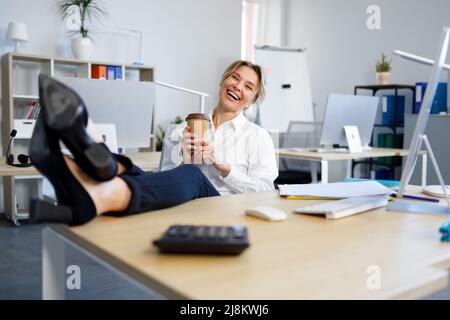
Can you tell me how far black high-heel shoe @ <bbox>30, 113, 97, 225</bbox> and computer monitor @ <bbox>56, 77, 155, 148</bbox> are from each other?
1.26 meters

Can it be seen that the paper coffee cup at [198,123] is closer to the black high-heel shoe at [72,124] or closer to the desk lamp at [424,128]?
the black high-heel shoe at [72,124]

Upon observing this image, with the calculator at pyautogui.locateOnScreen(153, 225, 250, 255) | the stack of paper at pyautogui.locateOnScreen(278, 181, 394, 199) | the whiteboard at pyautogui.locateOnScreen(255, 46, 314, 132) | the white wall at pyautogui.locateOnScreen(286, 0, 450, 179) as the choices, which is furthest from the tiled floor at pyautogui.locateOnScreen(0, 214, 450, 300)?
the white wall at pyautogui.locateOnScreen(286, 0, 450, 179)

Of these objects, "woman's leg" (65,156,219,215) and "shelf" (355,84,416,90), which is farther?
"shelf" (355,84,416,90)

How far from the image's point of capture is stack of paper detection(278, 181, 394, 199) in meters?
1.34

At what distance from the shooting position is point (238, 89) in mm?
1955

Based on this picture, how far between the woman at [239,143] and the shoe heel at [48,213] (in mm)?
888

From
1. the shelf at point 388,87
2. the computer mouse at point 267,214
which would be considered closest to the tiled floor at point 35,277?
the computer mouse at point 267,214

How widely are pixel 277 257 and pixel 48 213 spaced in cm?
40

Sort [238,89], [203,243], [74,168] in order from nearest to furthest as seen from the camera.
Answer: [203,243] → [74,168] → [238,89]

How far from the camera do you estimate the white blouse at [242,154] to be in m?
1.81

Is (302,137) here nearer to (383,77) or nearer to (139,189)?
(383,77)

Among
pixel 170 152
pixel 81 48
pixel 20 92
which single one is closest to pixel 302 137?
pixel 81 48

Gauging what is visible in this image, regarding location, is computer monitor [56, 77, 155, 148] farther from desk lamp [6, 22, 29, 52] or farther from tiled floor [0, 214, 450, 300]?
desk lamp [6, 22, 29, 52]
